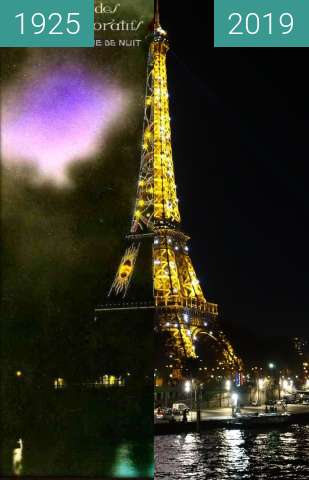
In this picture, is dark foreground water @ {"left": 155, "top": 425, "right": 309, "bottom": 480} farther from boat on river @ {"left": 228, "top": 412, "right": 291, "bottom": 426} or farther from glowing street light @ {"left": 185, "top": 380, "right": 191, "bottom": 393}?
glowing street light @ {"left": 185, "top": 380, "right": 191, "bottom": 393}

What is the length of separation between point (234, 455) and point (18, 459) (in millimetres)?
8409

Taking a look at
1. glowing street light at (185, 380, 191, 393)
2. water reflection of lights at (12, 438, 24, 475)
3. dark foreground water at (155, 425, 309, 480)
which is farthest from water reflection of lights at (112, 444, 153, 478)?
glowing street light at (185, 380, 191, 393)

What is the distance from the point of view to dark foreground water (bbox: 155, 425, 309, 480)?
35.9 ft

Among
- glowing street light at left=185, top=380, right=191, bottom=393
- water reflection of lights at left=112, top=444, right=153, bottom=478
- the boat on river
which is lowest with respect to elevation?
the boat on river

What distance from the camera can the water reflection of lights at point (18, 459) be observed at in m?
5.95

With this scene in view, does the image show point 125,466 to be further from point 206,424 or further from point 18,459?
point 206,424

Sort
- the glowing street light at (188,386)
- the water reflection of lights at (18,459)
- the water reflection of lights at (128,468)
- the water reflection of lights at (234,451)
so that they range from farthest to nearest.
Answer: the glowing street light at (188,386) < the water reflection of lights at (234,451) < the water reflection of lights at (18,459) < the water reflection of lights at (128,468)

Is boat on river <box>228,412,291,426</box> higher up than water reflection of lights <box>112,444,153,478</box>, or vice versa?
water reflection of lights <box>112,444,153,478</box>

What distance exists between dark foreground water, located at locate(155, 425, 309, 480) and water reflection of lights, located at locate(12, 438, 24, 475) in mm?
4828

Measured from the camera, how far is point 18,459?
6.20m

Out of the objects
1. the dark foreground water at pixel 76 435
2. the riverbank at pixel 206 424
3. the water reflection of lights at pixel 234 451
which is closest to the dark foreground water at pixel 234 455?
the water reflection of lights at pixel 234 451

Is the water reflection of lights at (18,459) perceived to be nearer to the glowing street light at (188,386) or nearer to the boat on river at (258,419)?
the boat on river at (258,419)

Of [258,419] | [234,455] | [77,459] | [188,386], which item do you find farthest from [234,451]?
[188,386]

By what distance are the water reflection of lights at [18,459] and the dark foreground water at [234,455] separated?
4828 mm
